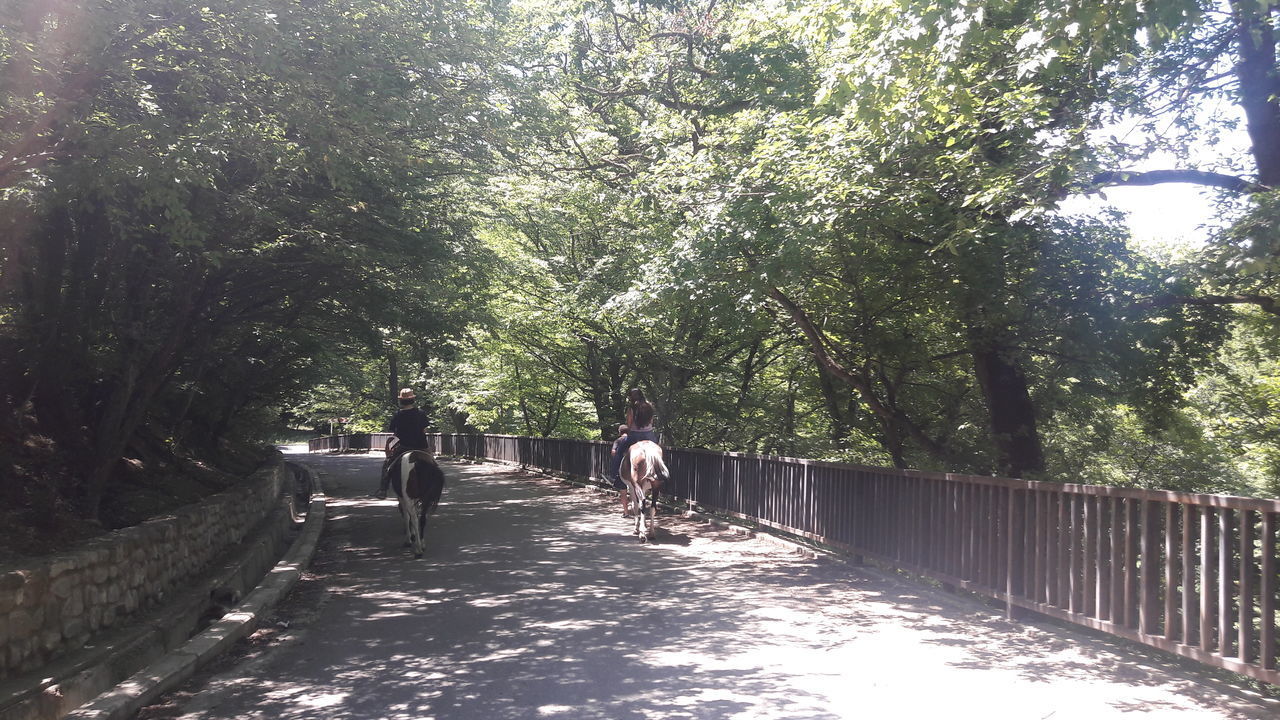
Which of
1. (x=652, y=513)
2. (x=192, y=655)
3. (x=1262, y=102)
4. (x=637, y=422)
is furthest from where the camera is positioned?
(x=637, y=422)

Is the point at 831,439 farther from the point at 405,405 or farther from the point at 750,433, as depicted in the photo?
the point at 405,405

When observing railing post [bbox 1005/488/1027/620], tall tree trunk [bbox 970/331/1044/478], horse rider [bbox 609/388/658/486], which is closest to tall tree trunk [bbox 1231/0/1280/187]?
tall tree trunk [bbox 970/331/1044/478]

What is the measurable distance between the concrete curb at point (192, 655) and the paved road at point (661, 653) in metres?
0.14

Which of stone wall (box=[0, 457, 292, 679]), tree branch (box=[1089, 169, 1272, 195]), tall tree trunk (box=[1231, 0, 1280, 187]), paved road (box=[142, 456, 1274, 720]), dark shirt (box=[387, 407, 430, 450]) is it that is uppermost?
tall tree trunk (box=[1231, 0, 1280, 187])

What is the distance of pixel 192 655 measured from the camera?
5.87 m

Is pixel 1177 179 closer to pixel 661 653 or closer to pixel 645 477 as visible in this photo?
pixel 661 653

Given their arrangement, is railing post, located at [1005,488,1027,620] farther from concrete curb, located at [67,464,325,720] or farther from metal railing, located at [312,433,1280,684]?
concrete curb, located at [67,464,325,720]

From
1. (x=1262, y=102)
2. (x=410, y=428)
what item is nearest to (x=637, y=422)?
(x=410, y=428)

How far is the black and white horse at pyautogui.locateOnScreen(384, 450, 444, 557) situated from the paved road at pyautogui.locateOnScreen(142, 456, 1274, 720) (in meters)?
0.54

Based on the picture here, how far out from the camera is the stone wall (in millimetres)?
5027

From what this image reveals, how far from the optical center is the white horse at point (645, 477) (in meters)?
11.5

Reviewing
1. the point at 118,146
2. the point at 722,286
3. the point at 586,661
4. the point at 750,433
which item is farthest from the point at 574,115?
the point at 586,661

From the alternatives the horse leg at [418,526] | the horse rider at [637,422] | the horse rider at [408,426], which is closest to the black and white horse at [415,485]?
the horse leg at [418,526]

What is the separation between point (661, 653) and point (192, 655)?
327cm
